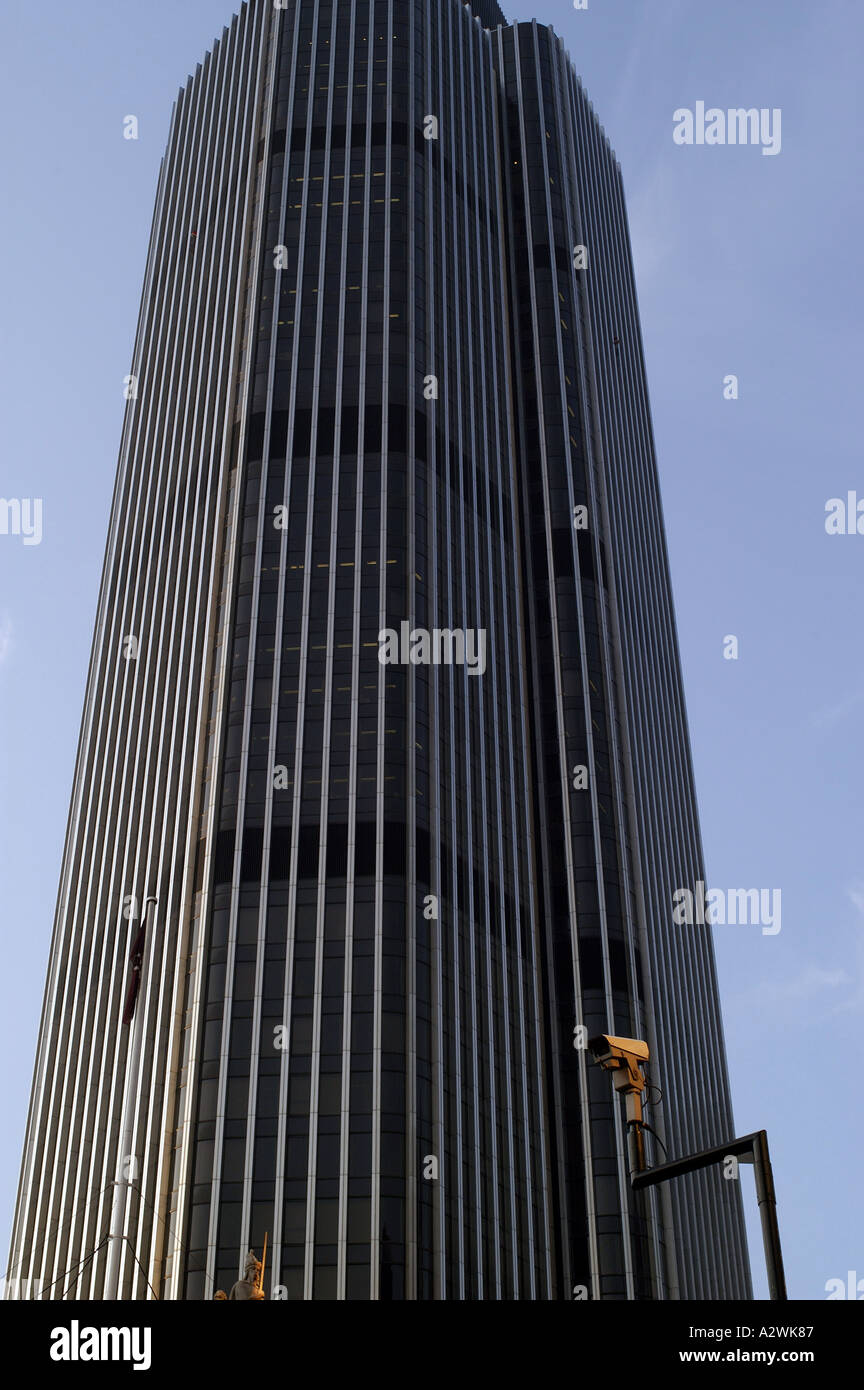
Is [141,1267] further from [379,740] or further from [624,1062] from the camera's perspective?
[624,1062]

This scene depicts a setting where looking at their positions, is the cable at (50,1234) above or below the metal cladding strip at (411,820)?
below

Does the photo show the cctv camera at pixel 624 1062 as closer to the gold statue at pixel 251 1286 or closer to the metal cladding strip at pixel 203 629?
the gold statue at pixel 251 1286

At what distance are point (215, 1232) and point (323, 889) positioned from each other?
2249 cm

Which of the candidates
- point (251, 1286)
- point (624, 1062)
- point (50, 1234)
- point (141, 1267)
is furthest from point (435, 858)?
point (624, 1062)

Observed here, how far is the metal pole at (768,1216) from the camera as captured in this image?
19203 mm

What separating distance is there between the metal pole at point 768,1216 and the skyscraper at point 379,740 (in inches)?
2618

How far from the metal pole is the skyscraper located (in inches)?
2618

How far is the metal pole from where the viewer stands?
63.0ft

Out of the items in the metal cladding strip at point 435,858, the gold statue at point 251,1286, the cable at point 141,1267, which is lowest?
the gold statue at point 251,1286

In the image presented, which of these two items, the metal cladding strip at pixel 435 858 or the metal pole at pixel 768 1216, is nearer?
the metal pole at pixel 768 1216

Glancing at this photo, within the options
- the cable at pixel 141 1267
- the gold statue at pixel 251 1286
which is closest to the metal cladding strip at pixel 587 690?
the cable at pixel 141 1267

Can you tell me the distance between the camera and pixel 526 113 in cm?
15088
